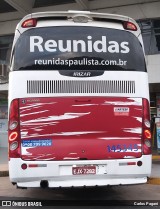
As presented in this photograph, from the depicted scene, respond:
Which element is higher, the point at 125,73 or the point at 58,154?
the point at 125,73

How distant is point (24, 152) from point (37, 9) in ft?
44.7

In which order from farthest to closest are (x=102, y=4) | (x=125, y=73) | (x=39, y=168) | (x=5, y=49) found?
(x=5, y=49), (x=102, y=4), (x=125, y=73), (x=39, y=168)

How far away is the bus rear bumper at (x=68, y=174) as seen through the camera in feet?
19.0

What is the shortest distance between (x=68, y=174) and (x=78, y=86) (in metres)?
1.47

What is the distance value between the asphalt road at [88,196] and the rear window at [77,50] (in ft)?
8.51

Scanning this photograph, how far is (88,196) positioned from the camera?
741cm

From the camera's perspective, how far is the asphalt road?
269 inches

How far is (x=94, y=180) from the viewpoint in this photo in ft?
19.3

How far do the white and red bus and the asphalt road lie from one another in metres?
1.06

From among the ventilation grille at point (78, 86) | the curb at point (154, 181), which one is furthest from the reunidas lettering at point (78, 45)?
the curb at point (154, 181)

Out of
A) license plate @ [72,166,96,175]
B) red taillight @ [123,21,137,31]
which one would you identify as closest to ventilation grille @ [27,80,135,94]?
red taillight @ [123,21,137,31]

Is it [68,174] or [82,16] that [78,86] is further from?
[68,174]

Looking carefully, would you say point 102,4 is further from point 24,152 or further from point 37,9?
point 24,152

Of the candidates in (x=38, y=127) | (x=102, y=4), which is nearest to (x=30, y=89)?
(x=38, y=127)
